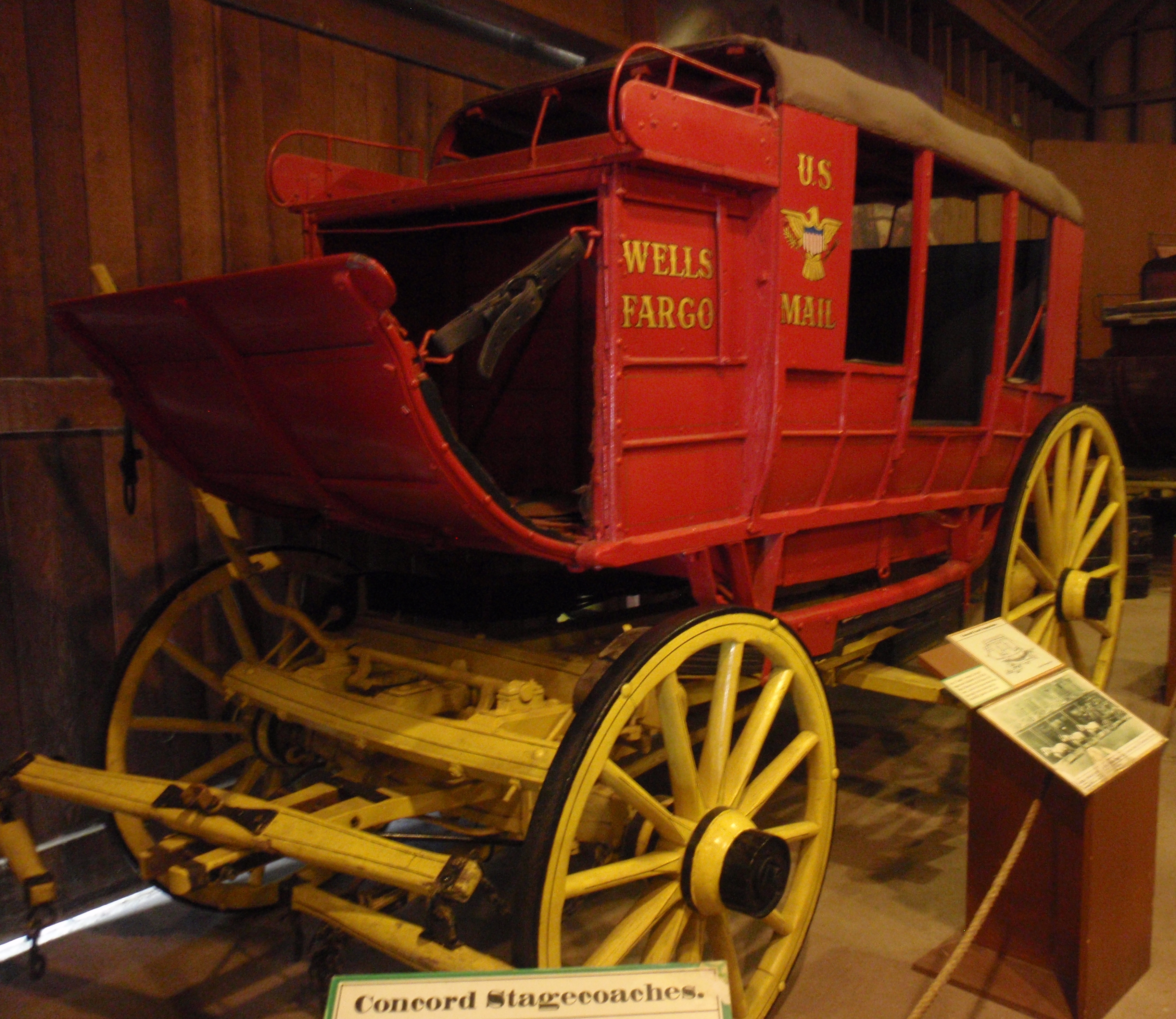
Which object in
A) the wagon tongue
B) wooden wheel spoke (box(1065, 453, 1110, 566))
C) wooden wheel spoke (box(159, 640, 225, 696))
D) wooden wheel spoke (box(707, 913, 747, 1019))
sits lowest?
wooden wheel spoke (box(707, 913, 747, 1019))

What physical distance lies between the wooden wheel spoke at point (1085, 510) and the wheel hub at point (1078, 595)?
0.29 feet

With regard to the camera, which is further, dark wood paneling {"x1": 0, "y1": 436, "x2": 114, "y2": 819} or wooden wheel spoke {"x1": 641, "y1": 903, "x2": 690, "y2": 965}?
dark wood paneling {"x1": 0, "y1": 436, "x2": 114, "y2": 819}

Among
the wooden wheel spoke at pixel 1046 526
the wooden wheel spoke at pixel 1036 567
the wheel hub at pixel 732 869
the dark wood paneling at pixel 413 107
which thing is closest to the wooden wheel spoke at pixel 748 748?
the wheel hub at pixel 732 869

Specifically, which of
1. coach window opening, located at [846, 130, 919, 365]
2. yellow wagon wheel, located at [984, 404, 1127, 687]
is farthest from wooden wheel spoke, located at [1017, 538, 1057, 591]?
coach window opening, located at [846, 130, 919, 365]

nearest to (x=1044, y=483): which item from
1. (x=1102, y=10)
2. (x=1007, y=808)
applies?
(x=1007, y=808)

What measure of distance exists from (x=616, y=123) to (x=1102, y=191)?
861 cm

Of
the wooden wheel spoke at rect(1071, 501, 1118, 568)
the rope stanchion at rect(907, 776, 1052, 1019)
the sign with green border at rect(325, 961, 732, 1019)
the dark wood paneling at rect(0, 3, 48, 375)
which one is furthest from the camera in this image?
the wooden wheel spoke at rect(1071, 501, 1118, 568)

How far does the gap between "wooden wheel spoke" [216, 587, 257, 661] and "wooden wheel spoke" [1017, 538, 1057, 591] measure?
2.30m

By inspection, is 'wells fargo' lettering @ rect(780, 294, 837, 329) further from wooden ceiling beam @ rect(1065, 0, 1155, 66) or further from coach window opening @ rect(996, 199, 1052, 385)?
wooden ceiling beam @ rect(1065, 0, 1155, 66)

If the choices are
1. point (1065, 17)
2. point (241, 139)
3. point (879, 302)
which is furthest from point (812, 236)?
point (1065, 17)

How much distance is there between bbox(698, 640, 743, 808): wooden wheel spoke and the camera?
1952 millimetres

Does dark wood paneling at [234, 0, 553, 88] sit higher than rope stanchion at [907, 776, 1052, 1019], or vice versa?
dark wood paneling at [234, 0, 553, 88]

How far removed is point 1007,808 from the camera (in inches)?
83.6

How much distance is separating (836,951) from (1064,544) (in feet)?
5.61
